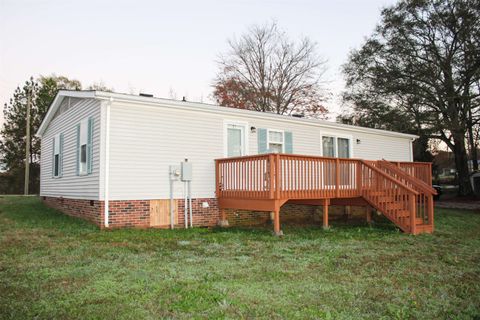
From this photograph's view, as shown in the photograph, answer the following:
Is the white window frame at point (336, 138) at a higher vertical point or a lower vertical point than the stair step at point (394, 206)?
higher

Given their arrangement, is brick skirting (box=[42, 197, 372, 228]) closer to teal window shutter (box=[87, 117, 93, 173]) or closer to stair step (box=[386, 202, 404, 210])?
teal window shutter (box=[87, 117, 93, 173])

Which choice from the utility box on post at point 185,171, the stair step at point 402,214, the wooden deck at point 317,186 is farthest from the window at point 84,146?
the stair step at point 402,214

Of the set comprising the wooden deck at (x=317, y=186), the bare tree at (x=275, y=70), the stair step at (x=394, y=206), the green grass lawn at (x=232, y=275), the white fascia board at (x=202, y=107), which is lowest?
the green grass lawn at (x=232, y=275)

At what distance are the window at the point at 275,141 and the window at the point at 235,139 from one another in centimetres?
90

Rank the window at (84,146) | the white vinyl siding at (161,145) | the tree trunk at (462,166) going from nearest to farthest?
1. the white vinyl siding at (161,145)
2. the window at (84,146)
3. the tree trunk at (462,166)

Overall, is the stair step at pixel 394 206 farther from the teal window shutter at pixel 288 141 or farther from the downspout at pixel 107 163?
the downspout at pixel 107 163

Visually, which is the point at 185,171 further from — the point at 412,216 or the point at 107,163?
the point at 412,216

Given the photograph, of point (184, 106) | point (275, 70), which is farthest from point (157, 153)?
point (275, 70)

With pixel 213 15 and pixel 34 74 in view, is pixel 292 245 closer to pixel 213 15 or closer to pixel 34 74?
pixel 213 15

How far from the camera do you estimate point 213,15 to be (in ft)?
48.0

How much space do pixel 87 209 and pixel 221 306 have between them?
7012 millimetres

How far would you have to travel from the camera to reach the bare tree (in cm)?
2753

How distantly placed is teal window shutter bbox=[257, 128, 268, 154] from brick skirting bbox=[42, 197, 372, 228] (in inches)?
72.5

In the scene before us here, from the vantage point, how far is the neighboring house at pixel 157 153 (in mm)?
8961
